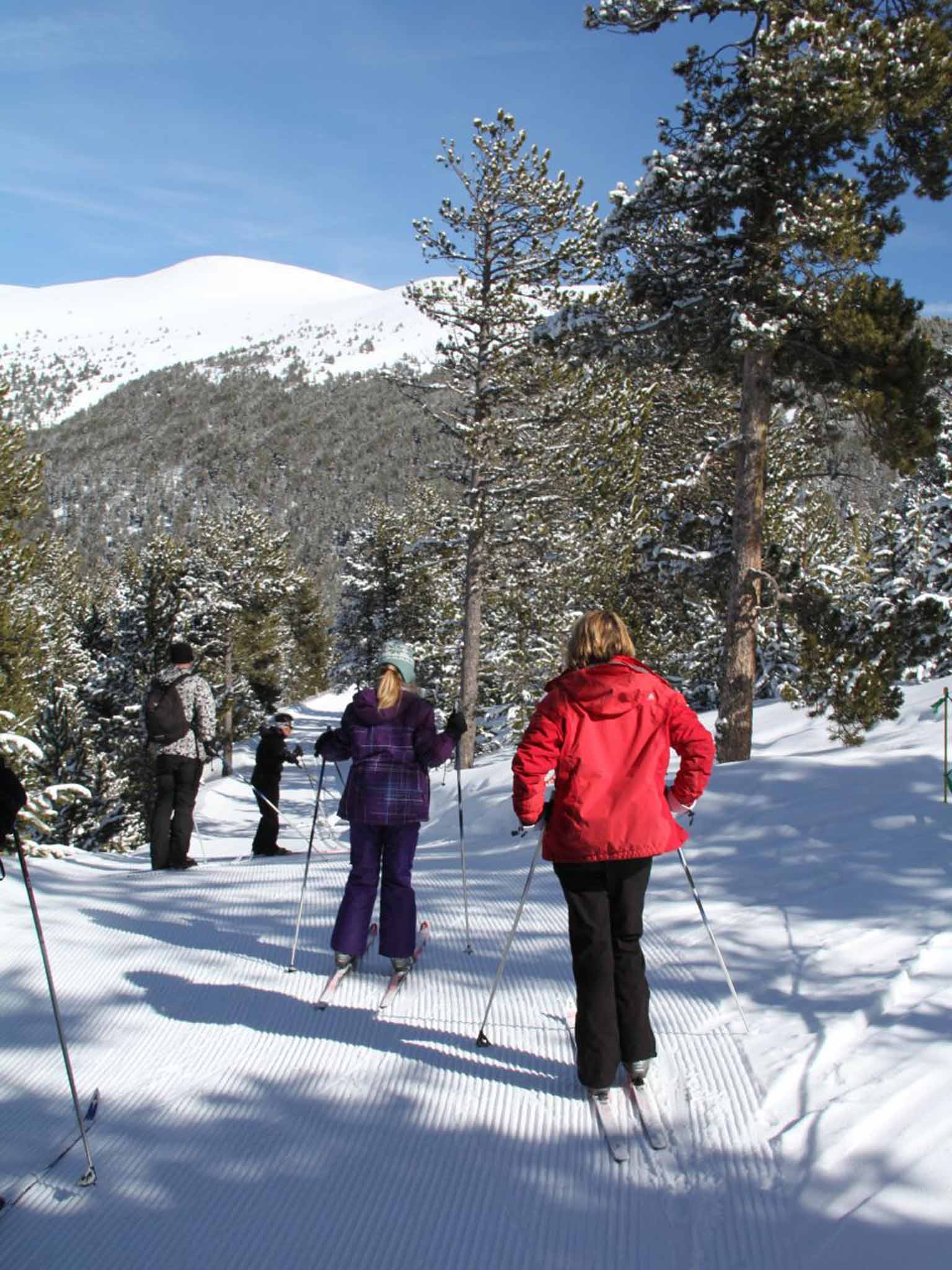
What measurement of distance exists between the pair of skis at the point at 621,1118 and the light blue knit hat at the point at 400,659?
2.29 meters

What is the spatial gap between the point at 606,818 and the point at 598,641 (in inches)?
27.5

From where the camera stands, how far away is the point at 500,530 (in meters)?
19.5

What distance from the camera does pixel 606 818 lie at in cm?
357

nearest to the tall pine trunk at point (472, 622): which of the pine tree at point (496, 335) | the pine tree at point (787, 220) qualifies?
the pine tree at point (496, 335)

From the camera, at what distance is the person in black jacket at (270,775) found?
1222 cm

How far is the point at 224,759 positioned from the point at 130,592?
11.7m

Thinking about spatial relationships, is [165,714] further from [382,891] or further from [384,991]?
[384,991]

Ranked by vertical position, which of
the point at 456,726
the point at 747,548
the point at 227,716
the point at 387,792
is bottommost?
the point at 227,716

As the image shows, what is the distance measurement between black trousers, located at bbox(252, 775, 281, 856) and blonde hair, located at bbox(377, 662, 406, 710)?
7649 millimetres

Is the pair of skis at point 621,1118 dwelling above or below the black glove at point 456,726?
below

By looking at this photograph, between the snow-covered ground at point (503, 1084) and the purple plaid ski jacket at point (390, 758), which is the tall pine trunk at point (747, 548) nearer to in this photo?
the snow-covered ground at point (503, 1084)

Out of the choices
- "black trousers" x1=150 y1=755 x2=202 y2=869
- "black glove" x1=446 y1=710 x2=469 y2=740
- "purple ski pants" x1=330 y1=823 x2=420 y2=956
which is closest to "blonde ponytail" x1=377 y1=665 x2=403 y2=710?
"black glove" x1=446 y1=710 x2=469 y2=740

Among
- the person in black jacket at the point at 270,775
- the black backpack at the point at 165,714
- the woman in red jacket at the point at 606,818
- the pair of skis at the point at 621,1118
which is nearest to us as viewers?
the pair of skis at the point at 621,1118

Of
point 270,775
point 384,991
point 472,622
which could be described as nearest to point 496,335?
point 472,622
